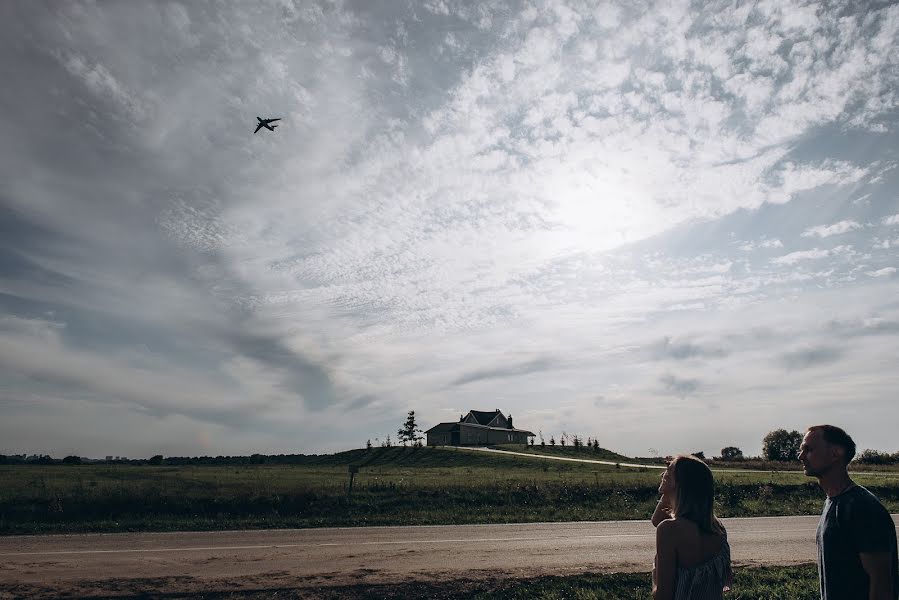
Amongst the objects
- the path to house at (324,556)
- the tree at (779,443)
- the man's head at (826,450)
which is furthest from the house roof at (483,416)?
the man's head at (826,450)

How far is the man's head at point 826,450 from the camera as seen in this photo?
4.47 m

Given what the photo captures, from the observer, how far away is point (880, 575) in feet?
13.1

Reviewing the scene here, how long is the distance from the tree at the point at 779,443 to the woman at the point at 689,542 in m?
93.5

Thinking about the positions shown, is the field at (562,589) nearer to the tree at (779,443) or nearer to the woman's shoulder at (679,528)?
the woman's shoulder at (679,528)

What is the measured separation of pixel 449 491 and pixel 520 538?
9921 millimetres

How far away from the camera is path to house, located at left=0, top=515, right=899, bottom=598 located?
1085 cm

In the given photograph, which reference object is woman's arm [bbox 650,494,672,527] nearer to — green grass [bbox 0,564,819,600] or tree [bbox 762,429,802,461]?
green grass [bbox 0,564,819,600]

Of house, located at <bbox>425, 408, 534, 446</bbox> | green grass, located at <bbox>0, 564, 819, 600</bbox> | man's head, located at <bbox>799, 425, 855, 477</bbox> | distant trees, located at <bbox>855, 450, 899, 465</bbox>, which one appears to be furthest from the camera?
house, located at <bbox>425, 408, 534, 446</bbox>

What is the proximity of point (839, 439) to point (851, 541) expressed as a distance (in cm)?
76

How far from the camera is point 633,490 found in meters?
27.0

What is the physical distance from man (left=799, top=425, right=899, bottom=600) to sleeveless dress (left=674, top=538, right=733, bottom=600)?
95 cm

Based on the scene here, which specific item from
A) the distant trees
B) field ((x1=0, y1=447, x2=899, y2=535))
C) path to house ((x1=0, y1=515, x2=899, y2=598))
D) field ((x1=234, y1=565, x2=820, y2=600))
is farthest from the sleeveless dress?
the distant trees

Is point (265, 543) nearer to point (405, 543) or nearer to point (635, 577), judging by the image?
point (405, 543)

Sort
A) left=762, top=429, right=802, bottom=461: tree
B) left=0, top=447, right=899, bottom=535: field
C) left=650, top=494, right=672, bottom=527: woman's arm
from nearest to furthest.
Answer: left=650, top=494, right=672, bottom=527: woman's arm < left=0, top=447, right=899, bottom=535: field < left=762, top=429, right=802, bottom=461: tree
